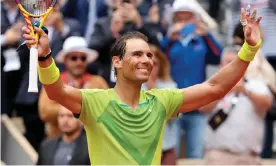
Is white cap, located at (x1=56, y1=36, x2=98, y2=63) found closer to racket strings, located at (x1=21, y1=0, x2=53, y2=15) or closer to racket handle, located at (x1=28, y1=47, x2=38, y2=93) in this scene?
racket strings, located at (x1=21, y1=0, x2=53, y2=15)

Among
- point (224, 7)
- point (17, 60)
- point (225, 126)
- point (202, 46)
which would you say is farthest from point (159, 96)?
point (224, 7)

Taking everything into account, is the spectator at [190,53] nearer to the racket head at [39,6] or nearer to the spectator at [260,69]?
the spectator at [260,69]

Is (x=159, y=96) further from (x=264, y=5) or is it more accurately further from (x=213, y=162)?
(x=264, y=5)

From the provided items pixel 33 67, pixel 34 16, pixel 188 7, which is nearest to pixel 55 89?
pixel 33 67

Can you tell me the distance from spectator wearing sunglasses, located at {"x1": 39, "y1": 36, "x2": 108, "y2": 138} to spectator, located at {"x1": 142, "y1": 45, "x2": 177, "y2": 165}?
54cm

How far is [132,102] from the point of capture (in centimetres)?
602

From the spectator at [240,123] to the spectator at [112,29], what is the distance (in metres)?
1.81

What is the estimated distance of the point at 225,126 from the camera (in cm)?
814

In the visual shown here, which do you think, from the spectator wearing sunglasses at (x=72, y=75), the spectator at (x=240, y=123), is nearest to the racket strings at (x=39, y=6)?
the spectator at (x=240, y=123)

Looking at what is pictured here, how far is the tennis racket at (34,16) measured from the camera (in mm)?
5348

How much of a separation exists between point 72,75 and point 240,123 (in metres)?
2.20

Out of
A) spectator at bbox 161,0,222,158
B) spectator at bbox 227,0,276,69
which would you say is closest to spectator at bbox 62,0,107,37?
spectator at bbox 161,0,222,158

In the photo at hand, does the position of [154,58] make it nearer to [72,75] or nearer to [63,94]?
[72,75]

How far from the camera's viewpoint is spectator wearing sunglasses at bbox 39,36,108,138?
9.37 meters
